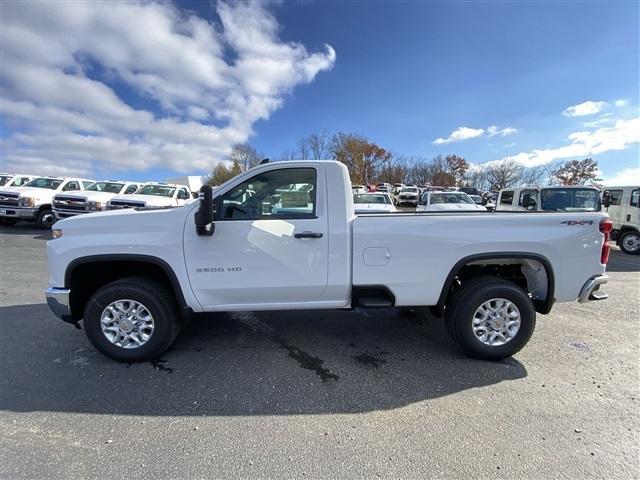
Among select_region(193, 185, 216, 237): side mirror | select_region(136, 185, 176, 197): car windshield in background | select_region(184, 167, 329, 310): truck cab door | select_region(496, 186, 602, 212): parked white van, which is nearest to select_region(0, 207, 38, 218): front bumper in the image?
select_region(136, 185, 176, 197): car windshield in background

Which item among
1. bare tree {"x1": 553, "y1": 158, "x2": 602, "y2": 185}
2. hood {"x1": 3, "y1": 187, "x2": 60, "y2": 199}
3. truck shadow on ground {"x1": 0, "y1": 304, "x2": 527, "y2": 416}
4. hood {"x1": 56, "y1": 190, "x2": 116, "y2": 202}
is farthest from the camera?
bare tree {"x1": 553, "y1": 158, "x2": 602, "y2": 185}

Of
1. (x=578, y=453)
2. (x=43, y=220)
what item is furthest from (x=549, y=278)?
(x=43, y=220)

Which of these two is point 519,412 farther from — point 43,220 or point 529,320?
point 43,220

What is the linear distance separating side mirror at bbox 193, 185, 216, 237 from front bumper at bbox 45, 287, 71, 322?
1.50m

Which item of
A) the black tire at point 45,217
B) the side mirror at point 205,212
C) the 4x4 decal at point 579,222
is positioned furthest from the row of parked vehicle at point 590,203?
the black tire at point 45,217

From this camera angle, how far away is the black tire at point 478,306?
3.28 metres

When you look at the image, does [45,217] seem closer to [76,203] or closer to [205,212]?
[76,203]

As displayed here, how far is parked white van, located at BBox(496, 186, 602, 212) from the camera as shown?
9.07 metres

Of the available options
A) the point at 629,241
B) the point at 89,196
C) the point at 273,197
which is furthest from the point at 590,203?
the point at 89,196

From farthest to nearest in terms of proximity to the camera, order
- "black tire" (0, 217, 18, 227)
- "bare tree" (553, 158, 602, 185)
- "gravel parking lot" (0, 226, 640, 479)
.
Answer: "bare tree" (553, 158, 602, 185), "black tire" (0, 217, 18, 227), "gravel parking lot" (0, 226, 640, 479)

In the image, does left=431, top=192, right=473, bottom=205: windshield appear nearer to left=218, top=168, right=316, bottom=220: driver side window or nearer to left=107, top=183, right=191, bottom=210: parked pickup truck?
left=107, top=183, right=191, bottom=210: parked pickup truck

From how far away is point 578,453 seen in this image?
2248 mm

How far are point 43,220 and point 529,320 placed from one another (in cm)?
1587

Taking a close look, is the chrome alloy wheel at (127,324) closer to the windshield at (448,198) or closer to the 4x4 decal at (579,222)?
the 4x4 decal at (579,222)
